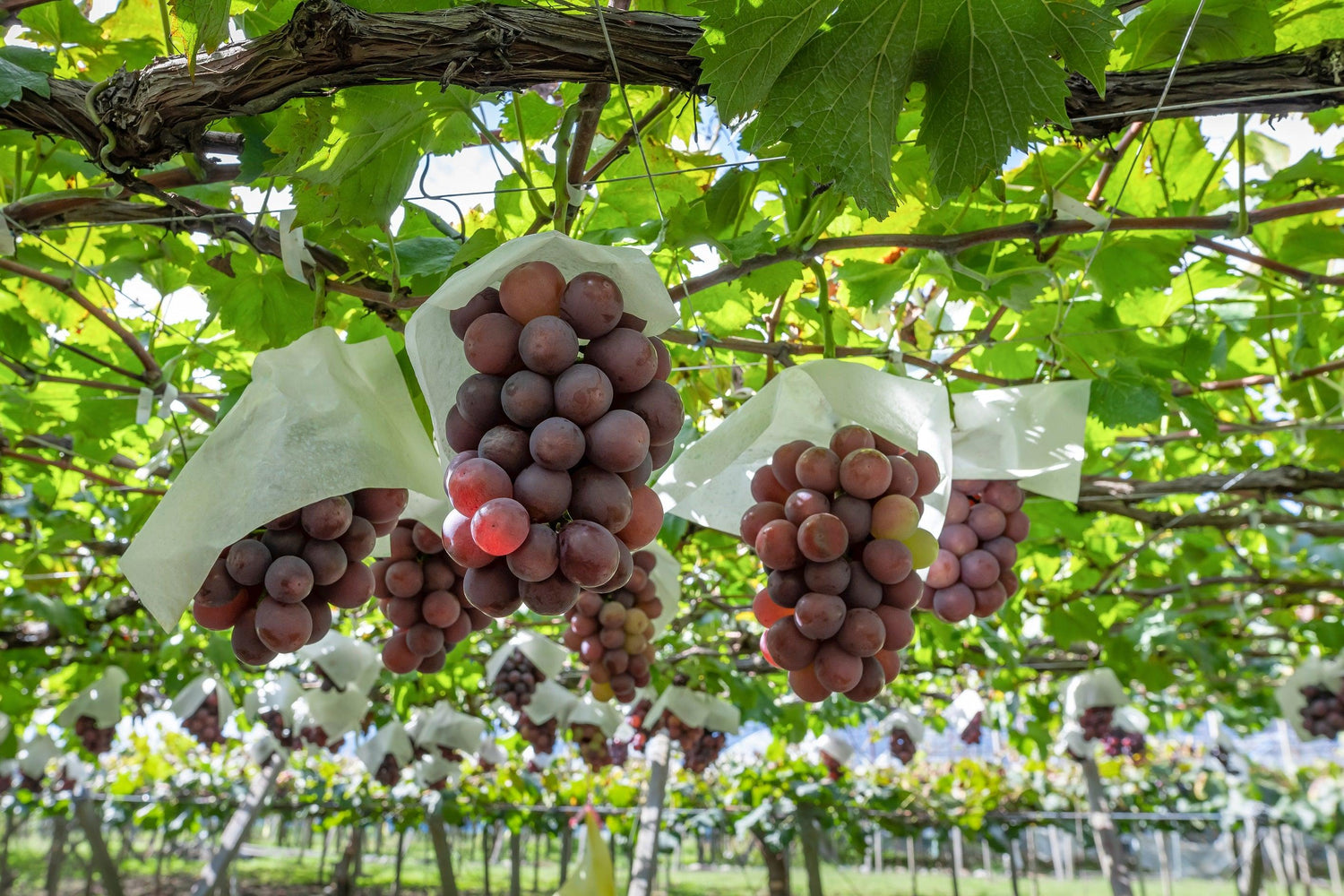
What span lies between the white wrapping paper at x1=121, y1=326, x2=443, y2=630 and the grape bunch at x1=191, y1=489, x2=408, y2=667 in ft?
0.10

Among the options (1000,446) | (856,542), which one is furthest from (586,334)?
(1000,446)

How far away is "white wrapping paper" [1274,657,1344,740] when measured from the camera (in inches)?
194

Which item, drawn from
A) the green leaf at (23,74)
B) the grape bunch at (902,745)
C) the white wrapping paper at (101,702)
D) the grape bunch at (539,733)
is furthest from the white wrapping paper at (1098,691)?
the green leaf at (23,74)

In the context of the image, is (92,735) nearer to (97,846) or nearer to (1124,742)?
(97,846)

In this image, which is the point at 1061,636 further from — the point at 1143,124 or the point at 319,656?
the point at 319,656

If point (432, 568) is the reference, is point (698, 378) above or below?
above

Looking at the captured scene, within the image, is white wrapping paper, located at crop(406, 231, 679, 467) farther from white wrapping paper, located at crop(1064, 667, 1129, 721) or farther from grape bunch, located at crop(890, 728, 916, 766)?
grape bunch, located at crop(890, 728, 916, 766)

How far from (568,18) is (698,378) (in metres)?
1.23

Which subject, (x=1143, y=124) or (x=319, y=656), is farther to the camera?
(x=319, y=656)

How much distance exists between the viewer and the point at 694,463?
1.17 metres

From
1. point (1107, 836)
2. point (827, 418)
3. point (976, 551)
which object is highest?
point (827, 418)

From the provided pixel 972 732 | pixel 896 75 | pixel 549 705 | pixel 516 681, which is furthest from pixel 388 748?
pixel 896 75

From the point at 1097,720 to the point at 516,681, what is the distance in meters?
3.57

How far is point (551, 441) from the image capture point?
0.78 meters
